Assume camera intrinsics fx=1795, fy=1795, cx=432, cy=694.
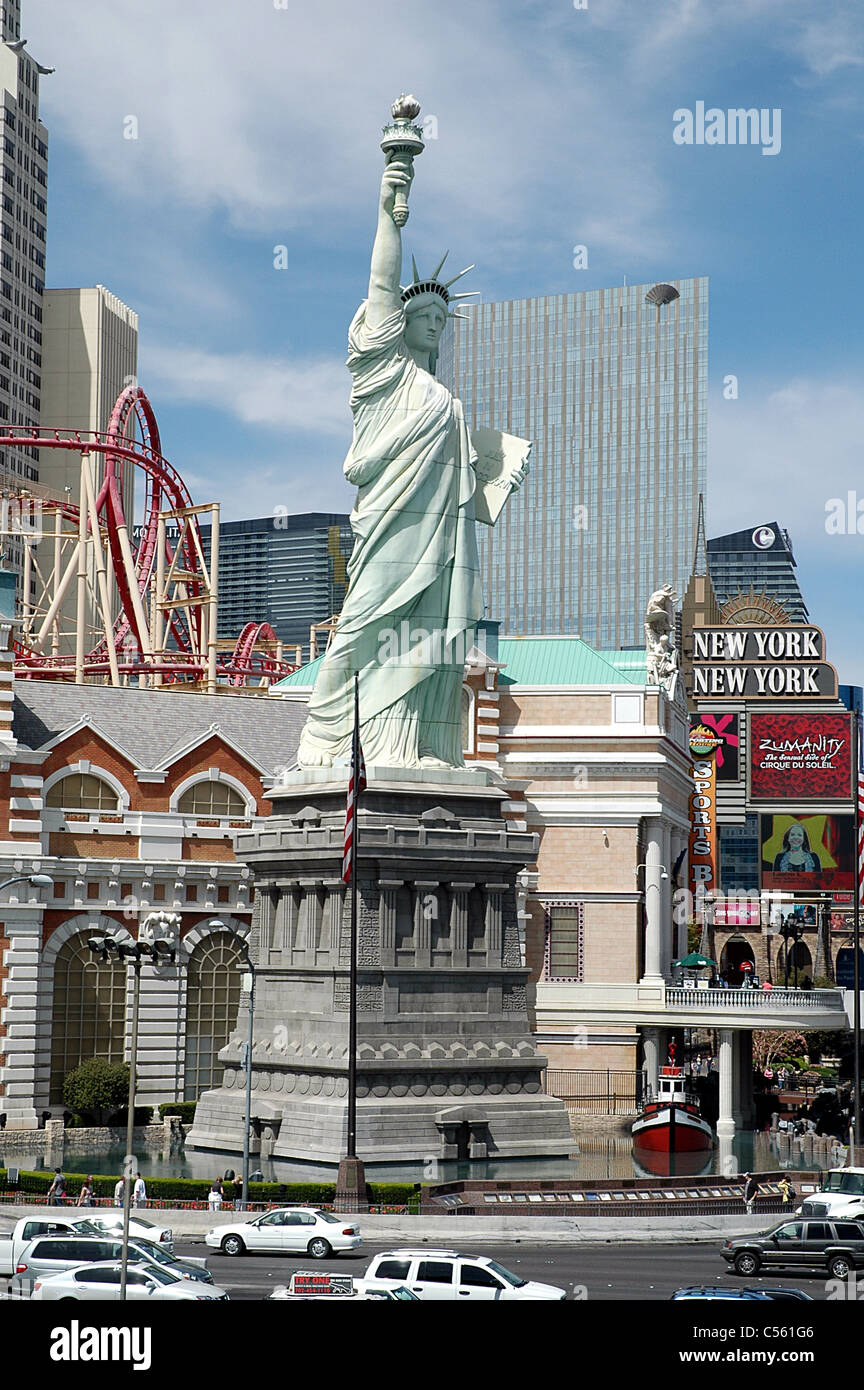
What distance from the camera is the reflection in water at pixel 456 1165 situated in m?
45.3

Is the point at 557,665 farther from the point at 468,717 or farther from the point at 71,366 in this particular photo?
the point at 71,366

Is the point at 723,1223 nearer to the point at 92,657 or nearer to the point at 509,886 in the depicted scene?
the point at 509,886

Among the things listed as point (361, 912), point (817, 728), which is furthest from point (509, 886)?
point (817, 728)

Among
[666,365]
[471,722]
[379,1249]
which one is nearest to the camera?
[379,1249]

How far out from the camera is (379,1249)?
36875mm

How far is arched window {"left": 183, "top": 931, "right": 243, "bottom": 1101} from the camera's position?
2434 inches

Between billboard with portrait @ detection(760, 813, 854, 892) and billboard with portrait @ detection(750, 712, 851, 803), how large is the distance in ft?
34.9

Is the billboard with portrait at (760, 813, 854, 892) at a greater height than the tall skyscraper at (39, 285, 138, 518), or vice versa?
the tall skyscraper at (39, 285, 138, 518)

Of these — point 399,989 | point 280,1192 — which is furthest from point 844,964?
point 280,1192

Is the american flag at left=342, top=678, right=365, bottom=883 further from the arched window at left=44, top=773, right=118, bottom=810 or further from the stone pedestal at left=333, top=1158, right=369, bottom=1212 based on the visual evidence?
the arched window at left=44, top=773, right=118, bottom=810

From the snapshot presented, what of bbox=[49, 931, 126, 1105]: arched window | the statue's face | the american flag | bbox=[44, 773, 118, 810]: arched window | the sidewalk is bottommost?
the sidewalk

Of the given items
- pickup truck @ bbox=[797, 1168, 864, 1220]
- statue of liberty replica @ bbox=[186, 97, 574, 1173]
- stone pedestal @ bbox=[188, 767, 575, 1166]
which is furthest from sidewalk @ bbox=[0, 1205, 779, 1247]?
stone pedestal @ bbox=[188, 767, 575, 1166]

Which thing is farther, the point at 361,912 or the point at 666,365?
the point at 666,365
